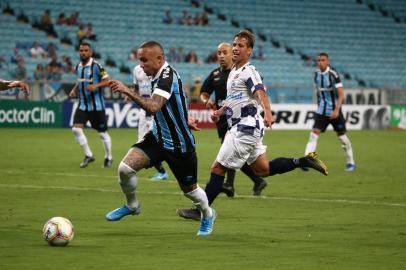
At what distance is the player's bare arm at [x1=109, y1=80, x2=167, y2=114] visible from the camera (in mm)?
9312

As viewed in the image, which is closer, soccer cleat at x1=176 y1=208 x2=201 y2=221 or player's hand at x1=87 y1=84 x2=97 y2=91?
soccer cleat at x1=176 y1=208 x2=201 y2=221

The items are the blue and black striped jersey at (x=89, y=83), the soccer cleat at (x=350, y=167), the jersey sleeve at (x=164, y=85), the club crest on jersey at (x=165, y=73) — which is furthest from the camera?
the blue and black striped jersey at (x=89, y=83)

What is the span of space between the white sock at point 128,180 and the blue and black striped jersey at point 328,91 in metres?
10.1

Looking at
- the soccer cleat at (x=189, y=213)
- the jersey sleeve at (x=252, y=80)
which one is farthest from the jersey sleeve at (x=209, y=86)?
the soccer cleat at (x=189, y=213)

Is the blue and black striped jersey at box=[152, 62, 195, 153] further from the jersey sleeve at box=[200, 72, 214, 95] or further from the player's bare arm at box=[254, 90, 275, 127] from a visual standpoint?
the jersey sleeve at box=[200, 72, 214, 95]

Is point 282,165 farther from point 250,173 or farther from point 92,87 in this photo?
point 92,87

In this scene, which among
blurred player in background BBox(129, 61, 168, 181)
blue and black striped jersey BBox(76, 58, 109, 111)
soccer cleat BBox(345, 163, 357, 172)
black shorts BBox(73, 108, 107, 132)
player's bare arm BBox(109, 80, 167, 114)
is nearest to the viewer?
player's bare arm BBox(109, 80, 167, 114)

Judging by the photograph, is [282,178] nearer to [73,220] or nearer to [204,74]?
[73,220]

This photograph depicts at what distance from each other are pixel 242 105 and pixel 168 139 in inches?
68.9

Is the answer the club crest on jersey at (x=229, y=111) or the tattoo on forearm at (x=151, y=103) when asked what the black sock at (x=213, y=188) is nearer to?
the club crest on jersey at (x=229, y=111)

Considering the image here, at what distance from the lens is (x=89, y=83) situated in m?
20.5

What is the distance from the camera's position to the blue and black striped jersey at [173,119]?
1017 centimetres

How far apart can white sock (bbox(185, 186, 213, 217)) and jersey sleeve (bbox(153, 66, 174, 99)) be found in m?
1.17

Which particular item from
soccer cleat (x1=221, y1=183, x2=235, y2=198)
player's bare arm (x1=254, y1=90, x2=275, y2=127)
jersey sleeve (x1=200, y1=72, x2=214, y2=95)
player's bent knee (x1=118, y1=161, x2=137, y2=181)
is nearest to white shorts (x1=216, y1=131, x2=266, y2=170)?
player's bare arm (x1=254, y1=90, x2=275, y2=127)
